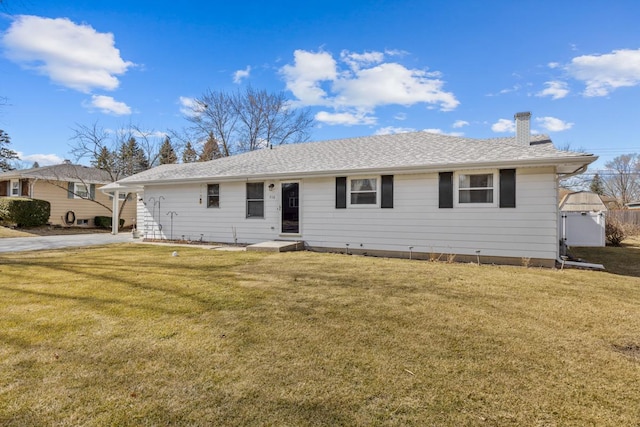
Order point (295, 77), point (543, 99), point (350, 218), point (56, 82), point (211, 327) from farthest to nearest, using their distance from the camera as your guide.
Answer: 1. point (295, 77)
2. point (543, 99)
3. point (56, 82)
4. point (350, 218)
5. point (211, 327)

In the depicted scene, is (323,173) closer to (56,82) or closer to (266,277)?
(266,277)

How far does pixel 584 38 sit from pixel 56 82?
2350 centimetres

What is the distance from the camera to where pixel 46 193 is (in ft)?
64.1

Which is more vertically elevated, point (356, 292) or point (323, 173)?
point (323, 173)

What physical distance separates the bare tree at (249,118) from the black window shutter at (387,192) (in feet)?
64.2

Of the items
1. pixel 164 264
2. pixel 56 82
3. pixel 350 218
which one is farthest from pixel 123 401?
pixel 56 82

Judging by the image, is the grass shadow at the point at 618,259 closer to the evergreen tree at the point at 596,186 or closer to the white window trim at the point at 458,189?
the white window trim at the point at 458,189

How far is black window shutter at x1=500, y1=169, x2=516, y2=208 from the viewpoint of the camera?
798cm

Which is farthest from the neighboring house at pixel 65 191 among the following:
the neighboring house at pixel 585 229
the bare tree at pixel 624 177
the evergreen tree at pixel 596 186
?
the bare tree at pixel 624 177

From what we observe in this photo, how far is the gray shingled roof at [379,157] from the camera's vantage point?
312 inches

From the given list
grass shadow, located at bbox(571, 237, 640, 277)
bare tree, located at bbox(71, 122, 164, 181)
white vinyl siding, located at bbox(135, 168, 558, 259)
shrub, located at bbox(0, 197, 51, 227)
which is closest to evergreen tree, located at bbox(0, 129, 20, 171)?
bare tree, located at bbox(71, 122, 164, 181)

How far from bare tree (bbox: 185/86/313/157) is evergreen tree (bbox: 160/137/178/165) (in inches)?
118

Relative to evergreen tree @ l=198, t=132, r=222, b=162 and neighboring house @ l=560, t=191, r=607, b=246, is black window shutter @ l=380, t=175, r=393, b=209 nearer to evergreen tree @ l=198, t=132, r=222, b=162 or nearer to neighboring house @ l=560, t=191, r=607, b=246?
neighboring house @ l=560, t=191, r=607, b=246

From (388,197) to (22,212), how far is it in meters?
18.7
